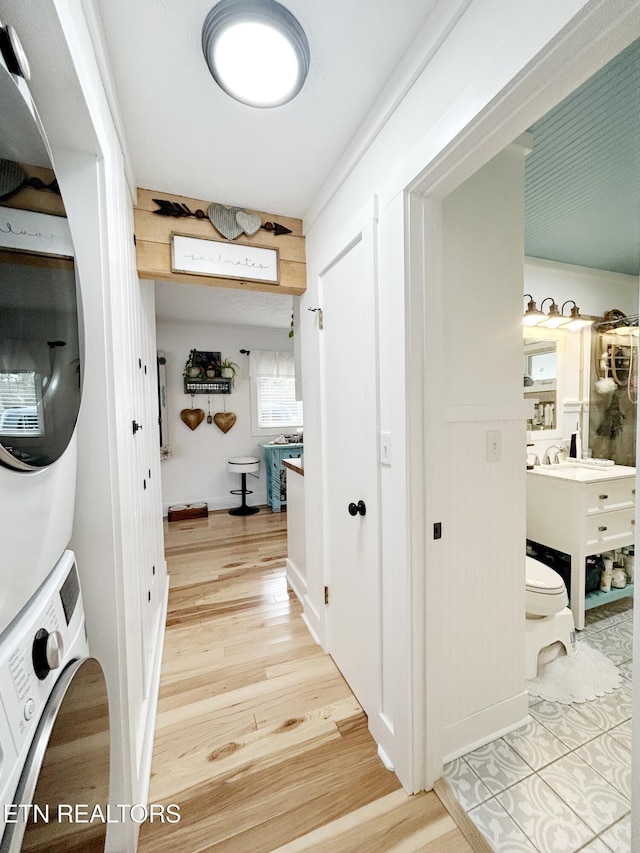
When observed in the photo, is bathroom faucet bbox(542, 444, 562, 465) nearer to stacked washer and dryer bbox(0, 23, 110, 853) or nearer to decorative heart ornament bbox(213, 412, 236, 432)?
stacked washer and dryer bbox(0, 23, 110, 853)

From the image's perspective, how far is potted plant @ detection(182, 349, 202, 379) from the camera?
432 centimetres

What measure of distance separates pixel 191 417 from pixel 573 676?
4.17 metres

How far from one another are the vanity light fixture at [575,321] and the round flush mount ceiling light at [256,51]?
8.10 feet

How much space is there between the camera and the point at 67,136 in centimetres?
89

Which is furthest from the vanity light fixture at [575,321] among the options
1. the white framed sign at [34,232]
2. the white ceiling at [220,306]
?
the white framed sign at [34,232]

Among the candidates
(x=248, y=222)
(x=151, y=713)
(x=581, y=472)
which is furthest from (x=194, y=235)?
(x=581, y=472)

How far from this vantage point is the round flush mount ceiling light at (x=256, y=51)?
2.94ft

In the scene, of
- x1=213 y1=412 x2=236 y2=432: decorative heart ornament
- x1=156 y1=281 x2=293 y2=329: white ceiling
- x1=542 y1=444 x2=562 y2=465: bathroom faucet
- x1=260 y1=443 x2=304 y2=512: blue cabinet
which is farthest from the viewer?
x1=213 y1=412 x2=236 y2=432: decorative heart ornament

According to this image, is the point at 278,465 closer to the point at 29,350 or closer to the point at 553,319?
the point at 553,319

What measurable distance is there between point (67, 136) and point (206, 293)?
251 cm

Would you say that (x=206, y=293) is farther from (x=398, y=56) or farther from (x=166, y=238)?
(x=398, y=56)

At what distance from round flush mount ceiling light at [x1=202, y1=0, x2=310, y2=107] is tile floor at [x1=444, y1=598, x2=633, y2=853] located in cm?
242

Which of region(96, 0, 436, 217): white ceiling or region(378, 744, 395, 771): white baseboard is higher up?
region(96, 0, 436, 217): white ceiling

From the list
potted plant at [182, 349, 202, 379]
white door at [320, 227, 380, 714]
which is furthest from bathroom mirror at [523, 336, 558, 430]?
potted plant at [182, 349, 202, 379]
